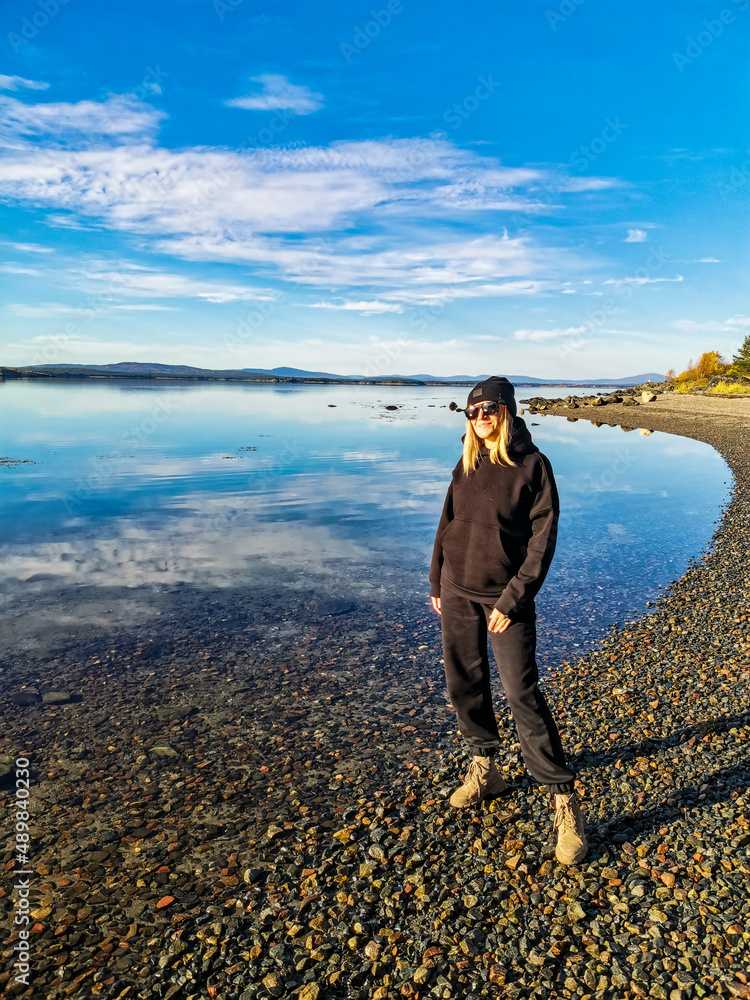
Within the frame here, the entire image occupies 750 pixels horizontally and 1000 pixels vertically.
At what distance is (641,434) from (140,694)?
55.1m

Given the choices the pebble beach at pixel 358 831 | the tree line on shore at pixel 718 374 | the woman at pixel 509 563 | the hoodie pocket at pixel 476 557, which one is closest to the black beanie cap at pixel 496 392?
the woman at pixel 509 563

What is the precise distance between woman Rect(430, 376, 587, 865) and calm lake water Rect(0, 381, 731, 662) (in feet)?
15.3

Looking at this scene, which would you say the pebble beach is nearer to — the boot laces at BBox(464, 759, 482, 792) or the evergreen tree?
the boot laces at BBox(464, 759, 482, 792)

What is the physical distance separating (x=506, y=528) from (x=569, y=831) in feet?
8.51

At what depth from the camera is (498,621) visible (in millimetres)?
5207

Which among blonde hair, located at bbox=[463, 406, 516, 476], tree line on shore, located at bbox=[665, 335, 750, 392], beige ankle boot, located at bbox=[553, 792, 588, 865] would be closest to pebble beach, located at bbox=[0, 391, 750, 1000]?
beige ankle boot, located at bbox=[553, 792, 588, 865]

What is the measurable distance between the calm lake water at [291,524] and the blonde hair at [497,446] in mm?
5470

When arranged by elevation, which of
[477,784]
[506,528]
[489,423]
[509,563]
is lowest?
[477,784]

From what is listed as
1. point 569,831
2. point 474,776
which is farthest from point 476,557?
point 569,831

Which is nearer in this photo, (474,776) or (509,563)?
(509,563)

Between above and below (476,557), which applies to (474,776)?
below

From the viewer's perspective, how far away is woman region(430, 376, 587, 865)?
17.0 ft

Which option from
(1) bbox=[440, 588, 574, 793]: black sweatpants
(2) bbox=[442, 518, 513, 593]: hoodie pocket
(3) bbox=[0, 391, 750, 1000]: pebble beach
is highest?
(2) bbox=[442, 518, 513, 593]: hoodie pocket

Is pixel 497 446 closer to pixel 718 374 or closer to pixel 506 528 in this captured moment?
pixel 506 528
